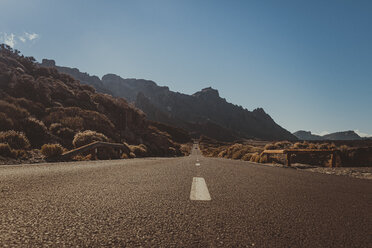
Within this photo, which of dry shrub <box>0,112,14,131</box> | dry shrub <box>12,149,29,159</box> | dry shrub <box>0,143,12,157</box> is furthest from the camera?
dry shrub <box>0,112,14,131</box>

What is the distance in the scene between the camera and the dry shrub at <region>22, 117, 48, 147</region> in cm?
1391

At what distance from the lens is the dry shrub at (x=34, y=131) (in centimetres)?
1391

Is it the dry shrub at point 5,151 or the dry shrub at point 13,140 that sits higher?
the dry shrub at point 13,140

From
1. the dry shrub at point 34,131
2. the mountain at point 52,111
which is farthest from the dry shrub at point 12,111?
the dry shrub at point 34,131

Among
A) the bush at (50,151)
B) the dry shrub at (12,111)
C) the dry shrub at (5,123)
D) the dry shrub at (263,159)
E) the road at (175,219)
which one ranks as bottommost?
the dry shrub at (263,159)

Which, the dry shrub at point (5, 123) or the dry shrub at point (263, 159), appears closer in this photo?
the dry shrub at point (5, 123)

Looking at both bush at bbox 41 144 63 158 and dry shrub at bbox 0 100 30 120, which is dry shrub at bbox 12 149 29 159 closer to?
bush at bbox 41 144 63 158

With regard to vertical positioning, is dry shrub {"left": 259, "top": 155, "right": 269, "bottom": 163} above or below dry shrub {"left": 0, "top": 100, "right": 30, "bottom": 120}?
below

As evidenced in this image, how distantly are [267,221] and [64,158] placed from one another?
11105mm

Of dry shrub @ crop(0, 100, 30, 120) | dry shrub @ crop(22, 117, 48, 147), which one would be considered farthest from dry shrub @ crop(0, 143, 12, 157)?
dry shrub @ crop(0, 100, 30, 120)

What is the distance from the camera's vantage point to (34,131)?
14.7 m

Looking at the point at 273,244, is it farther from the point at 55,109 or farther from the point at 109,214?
the point at 55,109

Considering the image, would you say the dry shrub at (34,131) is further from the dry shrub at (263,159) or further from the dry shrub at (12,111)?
the dry shrub at (263,159)

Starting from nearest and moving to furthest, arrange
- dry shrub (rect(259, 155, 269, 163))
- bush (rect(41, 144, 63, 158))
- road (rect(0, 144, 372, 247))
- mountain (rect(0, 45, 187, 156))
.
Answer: road (rect(0, 144, 372, 247)), bush (rect(41, 144, 63, 158)), dry shrub (rect(259, 155, 269, 163)), mountain (rect(0, 45, 187, 156))
